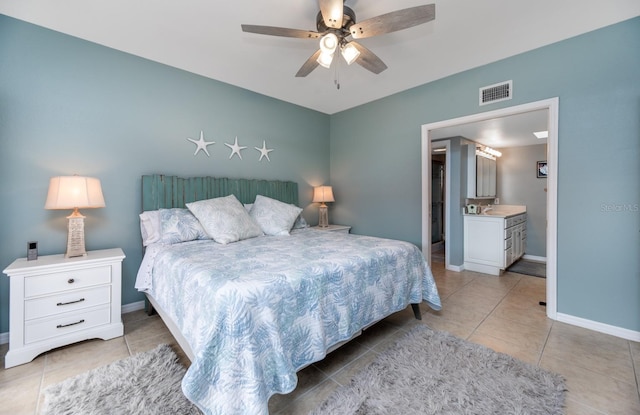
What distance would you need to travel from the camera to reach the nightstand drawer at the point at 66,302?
194cm

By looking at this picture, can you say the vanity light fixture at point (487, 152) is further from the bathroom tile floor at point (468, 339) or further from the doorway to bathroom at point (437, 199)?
the bathroom tile floor at point (468, 339)

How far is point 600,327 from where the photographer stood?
7.71ft

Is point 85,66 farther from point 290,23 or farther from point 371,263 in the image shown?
point 371,263

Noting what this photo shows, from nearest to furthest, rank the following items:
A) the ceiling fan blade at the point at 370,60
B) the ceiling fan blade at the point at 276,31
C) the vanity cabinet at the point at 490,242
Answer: the ceiling fan blade at the point at 276,31
the ceiling fan blade at the point at 370,60
the vanity cabinet at the point at 490,242

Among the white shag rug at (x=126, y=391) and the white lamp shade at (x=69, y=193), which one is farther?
the white lamp shade at (x=69, y=193)

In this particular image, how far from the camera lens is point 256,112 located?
3756mm

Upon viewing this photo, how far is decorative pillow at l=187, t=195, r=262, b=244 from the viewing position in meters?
2.65

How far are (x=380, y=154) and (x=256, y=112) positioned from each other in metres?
1.94

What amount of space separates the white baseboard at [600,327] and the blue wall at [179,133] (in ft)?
0.13

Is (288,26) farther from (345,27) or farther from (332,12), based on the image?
(332,12)

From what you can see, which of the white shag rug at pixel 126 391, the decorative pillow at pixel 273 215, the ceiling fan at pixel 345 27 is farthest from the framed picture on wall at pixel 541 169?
the white shag rug at pixel 126 391

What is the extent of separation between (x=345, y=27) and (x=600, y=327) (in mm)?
3371

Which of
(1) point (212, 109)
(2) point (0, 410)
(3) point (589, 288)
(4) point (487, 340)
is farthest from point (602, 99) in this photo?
(2) point (0, 410)

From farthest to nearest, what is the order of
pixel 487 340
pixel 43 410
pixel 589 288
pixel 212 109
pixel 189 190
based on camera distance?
pixel 212 109 < pixel 189 190 < pixel 589 288 < pixel 487 340 < pixel 43 410
